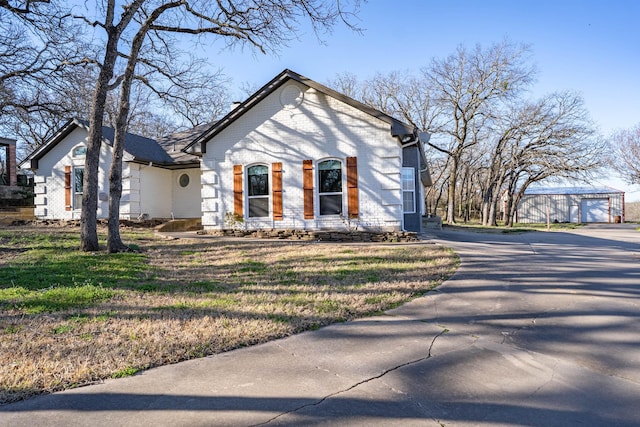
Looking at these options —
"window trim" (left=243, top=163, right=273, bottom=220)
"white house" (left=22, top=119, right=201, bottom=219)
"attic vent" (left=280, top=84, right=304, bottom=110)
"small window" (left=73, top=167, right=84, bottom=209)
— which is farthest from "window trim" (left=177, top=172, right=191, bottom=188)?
"attic vent" (left=280, top=84, right=304, bottom=110)

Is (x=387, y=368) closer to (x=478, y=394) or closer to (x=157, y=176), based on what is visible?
(x=478, y=394)

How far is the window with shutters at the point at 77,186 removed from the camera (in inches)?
699

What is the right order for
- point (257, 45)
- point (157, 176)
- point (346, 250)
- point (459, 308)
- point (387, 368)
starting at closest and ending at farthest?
point (387, 368) → point (459, 308) → point (346, 250) → point (257, 45) → point (157, 176)

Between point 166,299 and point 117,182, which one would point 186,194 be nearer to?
point 117,182

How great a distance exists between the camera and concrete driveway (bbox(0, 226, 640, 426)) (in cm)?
265

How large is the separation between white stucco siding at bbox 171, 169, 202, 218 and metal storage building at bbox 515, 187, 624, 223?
33.0 m

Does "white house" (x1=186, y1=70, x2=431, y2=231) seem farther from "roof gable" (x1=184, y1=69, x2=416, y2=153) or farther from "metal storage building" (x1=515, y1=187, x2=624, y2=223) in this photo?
"metal storage building" (x1=515, y1=187, x2=624, y2=223)

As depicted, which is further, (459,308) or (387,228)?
(387,228)

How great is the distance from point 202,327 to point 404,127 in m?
9.68

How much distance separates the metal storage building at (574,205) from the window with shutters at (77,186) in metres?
37.6

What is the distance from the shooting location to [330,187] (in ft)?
44.3

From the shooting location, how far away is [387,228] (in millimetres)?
12906

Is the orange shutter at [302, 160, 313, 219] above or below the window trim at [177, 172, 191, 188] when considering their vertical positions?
below

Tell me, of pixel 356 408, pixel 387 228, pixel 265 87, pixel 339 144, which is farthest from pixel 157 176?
pixel 356 408
